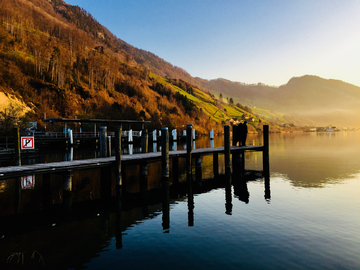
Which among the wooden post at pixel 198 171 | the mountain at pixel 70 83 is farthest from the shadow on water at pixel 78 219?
the mountain at pixel 70 83

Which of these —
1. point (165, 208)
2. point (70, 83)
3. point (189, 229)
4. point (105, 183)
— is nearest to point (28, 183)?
point (105, 183)

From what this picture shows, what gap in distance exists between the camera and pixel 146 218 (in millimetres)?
11336

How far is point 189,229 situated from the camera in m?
10.0

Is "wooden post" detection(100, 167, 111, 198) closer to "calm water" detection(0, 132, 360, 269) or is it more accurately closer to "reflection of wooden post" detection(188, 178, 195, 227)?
"calm water" detection(0, 132, 360, 269)

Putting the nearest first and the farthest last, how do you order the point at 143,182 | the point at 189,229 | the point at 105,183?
the point at 189,229, the point at 105,183, the point at 143,182

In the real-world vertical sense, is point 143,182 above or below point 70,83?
below

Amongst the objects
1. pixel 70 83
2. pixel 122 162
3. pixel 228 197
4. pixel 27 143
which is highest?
pixel 70 83

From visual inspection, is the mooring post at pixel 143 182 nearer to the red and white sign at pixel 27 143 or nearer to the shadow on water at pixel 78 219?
the shadow on water at pixel 78 219

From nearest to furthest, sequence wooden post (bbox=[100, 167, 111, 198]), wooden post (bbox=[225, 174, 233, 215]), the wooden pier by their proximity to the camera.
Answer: wooden post (bbox=[225, 174, 233, 215]) < the wooden pier < wooden post (bbox=[100, 167, 111, 198])

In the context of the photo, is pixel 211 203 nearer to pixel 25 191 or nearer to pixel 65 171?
pixel 65 171

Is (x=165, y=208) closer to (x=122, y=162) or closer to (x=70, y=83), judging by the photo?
(x=122, y=162)

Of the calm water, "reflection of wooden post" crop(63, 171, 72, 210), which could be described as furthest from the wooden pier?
the calm water

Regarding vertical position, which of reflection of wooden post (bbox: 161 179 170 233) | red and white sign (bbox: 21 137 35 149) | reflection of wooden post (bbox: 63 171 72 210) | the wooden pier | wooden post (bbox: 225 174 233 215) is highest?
red and white sign (bbox: 21 137 35 149)

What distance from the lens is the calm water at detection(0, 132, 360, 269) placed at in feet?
24.8
